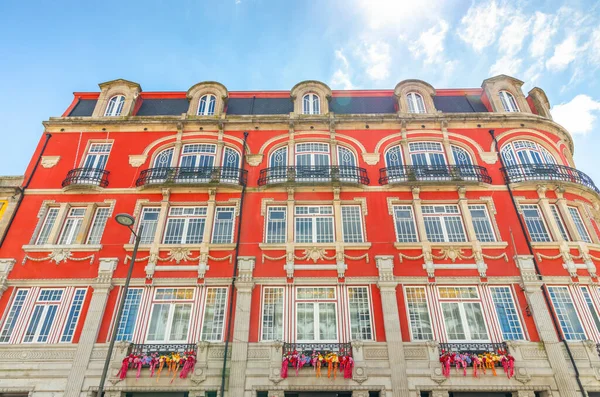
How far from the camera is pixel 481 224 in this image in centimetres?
1761

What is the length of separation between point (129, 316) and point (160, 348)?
213 centimetres

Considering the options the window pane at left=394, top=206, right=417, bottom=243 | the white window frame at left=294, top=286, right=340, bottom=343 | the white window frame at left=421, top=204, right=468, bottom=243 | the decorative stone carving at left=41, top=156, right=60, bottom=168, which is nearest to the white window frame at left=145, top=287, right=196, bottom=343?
the white window frame at left=294, top=286, right=340, bottom=343

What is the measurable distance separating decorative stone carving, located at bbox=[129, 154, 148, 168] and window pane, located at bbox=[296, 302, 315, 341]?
11.4 meters

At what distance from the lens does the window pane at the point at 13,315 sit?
591 inches

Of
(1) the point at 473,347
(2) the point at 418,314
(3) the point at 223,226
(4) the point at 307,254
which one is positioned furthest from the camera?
(3) the point at 223,226

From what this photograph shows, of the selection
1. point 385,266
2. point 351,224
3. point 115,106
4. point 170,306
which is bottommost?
point 170,306

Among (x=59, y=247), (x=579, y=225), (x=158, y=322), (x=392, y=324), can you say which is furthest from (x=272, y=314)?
(x=579, y=225)

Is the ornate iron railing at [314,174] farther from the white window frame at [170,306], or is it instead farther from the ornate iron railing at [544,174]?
the ornate iron railing at [544,174]

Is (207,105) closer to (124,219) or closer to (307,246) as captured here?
(307,246)

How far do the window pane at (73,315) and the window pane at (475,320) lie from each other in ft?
54.8

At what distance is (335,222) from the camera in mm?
17562

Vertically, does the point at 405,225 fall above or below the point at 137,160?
below

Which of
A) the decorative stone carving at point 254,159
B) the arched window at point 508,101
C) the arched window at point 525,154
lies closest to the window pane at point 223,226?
the decorative stone carving at point 254,159

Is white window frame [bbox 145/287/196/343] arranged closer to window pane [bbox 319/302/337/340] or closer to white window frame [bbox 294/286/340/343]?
white window frame [bbox 294/286/340/343]
